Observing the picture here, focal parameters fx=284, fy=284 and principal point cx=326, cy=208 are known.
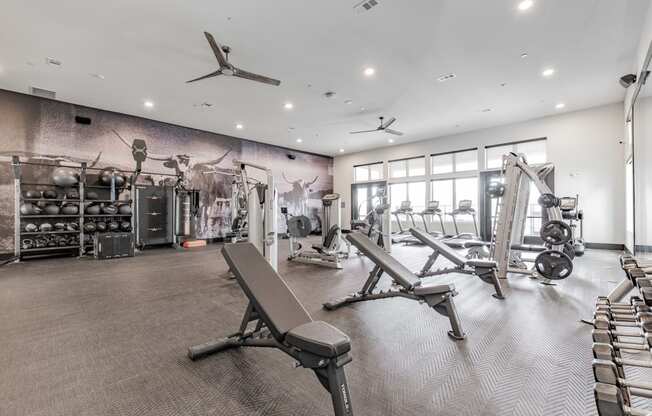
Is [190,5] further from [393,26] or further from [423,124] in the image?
[423,124]

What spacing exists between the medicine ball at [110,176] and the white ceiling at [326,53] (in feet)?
5.38

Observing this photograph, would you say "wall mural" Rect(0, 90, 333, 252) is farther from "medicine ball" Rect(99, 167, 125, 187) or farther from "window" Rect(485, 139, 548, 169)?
"window" Rect(485, 139, 548, 169)

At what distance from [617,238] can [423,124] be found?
5553 mm

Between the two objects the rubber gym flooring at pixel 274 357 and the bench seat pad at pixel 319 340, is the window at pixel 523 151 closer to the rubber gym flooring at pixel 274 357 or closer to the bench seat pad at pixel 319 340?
the rubber gym flooring at pixel 274 357

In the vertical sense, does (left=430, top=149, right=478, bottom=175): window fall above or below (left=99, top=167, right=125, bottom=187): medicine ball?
above

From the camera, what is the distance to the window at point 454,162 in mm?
9633

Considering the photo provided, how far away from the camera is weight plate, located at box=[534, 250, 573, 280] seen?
365cm

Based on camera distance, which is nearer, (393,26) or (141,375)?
(141,375)

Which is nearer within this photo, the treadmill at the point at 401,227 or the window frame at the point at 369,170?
the treadmill at the point at 401,227

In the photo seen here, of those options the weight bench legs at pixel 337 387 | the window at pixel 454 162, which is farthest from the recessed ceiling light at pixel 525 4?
the window at pixel 454 162

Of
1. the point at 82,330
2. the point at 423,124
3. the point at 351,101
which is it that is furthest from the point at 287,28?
the point at 423,124

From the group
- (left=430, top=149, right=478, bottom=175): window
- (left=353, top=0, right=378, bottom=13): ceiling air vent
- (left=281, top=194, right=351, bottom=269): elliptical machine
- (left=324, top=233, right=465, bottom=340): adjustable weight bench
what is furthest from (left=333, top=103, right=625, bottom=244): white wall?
(left=324, top=233, right=465, bottom=340): adjustable weight bench

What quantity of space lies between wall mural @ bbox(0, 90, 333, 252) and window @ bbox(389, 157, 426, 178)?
3.74 m

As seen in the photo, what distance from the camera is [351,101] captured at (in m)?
6.87
